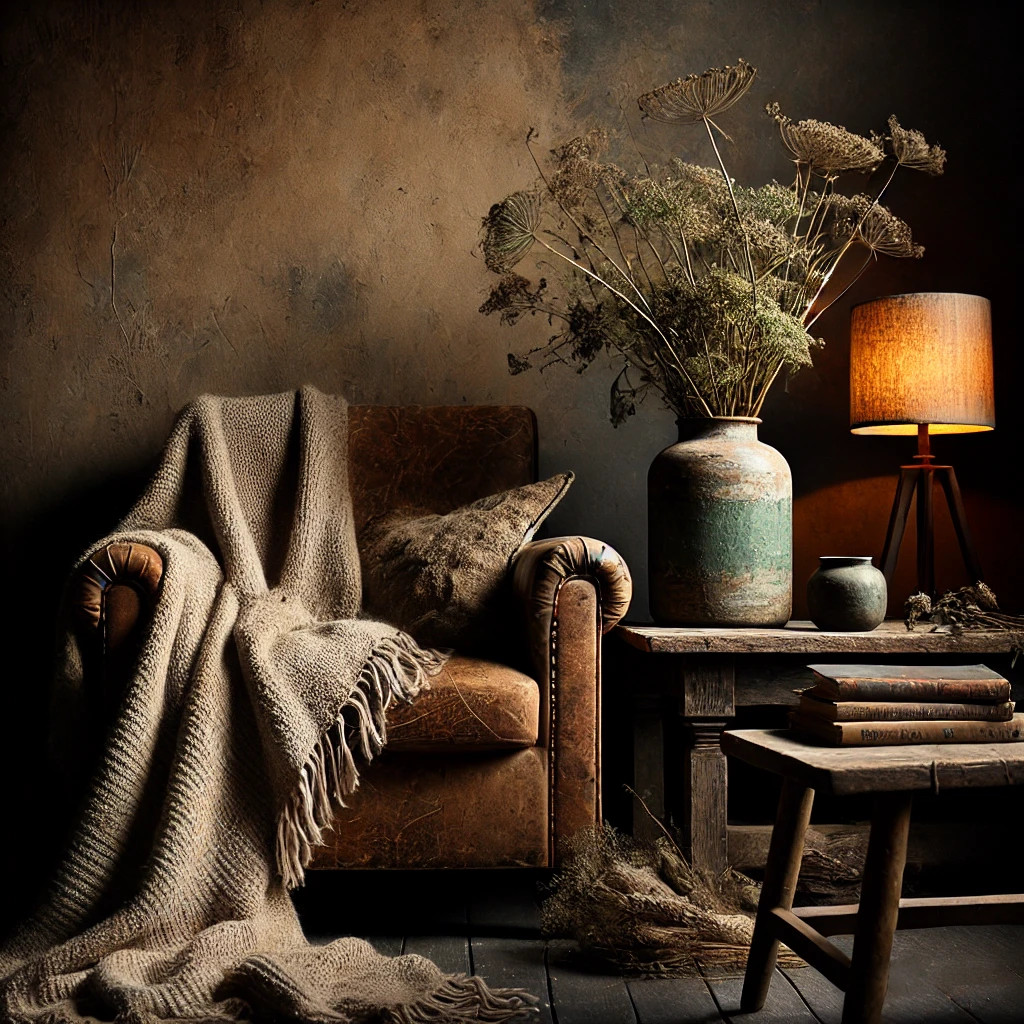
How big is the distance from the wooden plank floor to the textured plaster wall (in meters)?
1.00

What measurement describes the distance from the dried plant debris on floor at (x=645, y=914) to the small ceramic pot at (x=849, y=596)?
523mm

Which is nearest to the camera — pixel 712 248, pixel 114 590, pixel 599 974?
pixel 599 974

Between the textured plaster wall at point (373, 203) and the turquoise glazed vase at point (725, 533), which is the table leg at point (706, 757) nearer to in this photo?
the turquoise glazed vase at point (725, 533)

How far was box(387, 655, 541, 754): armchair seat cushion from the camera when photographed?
1.70 metres

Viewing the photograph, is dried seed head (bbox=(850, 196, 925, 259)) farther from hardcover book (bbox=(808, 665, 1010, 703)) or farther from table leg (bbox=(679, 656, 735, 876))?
hardcover book (bbox=(808, 665, 1010, 703))

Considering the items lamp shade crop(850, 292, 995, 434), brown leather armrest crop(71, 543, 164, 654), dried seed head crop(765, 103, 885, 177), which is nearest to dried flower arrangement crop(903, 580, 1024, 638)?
lamp shade crop(850, 292, 995, 434)

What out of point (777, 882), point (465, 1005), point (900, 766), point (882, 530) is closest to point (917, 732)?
point (900, 766)

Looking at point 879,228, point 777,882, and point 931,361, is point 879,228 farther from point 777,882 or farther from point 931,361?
point 777,882

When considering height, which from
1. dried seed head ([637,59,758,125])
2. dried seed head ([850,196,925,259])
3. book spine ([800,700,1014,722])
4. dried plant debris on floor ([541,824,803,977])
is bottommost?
dried plant debris on floor ([541,824,803,977])

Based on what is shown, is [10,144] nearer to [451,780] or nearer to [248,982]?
[451,780]

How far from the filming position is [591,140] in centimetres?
211

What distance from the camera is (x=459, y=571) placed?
1.99 metres

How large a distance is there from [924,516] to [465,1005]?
153 cm

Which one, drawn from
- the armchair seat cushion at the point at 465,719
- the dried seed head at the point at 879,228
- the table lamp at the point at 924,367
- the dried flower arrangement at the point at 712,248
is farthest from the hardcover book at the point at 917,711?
the dried seed head at the point at 879,228
